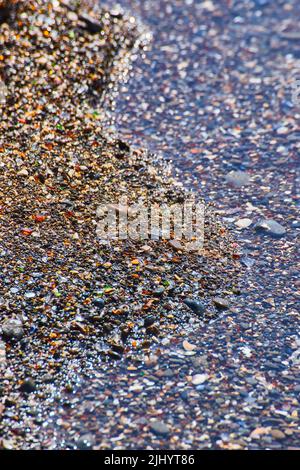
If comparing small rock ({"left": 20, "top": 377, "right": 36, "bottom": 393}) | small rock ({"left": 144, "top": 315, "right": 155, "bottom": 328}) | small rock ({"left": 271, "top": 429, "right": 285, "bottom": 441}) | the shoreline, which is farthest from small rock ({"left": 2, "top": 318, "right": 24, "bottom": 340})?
small rock ({"left": 271, "top": 429, "right": 285, "bottom": 441})

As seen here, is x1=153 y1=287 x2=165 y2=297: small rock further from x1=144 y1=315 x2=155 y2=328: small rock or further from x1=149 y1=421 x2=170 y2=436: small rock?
x1=149 y1=421 x2=170 y2=436: small rock

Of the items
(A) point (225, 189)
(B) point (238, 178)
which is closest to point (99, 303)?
(A) point (225, 189)

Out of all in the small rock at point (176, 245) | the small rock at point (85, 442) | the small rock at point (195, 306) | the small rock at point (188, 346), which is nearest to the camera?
the small rock at point (85, 442)
